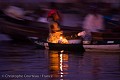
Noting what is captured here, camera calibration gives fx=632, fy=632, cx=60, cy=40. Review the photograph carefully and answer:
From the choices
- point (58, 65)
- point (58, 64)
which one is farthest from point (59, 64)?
point (58, 65)

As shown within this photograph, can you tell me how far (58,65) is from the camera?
14648mm

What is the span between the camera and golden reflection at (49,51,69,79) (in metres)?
12.8

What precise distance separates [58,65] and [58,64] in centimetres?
26

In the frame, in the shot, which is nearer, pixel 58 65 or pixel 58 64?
pixel 58 65

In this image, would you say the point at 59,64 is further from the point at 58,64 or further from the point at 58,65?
the point at 58,65

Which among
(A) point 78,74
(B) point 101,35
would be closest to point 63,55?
(B) point 101,35

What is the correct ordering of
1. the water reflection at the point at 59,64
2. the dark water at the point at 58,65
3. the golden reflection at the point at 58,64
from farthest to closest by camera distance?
the golden reflection at the point at 58,64
the water reflection at the point at 59,64
the dark water at the point at 58,65

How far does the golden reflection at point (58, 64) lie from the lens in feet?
42.1

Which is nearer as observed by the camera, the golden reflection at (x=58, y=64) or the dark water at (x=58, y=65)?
the dark water at (x=58, y=65)

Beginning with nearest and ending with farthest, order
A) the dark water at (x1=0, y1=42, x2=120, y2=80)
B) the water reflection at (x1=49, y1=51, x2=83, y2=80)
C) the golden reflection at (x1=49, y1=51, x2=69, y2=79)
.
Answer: the dark water at (x1=0, y1=42, x2=120, y2=80) < the water reflection at (x1=49, y1=51, x2=83, y2=80) < the golden reflection at (x1=49, y1=51, x2=69, y2=79)

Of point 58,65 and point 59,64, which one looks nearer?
point 58,65

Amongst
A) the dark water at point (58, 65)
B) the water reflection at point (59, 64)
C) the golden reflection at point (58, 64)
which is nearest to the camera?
the dark water at point (58, 65)

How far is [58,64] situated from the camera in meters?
14.9

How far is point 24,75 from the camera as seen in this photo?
12.4 m
